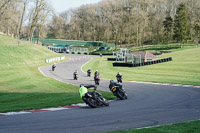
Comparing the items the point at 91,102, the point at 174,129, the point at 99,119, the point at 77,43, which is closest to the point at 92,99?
the point at 91,102

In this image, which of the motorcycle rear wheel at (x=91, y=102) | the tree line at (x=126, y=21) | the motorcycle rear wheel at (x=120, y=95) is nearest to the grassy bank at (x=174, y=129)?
the motorcycle rear wheel at (x=91, y=102)

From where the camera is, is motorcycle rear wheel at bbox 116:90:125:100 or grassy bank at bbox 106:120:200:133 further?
motorcycle rear wheel at bbox 116:90:125:100

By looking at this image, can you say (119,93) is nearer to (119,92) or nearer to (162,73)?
(119,92)

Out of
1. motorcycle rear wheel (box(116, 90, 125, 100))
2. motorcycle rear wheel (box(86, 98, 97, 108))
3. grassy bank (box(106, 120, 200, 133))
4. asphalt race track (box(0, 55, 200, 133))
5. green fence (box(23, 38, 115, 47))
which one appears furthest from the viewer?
green fence (box(23, 38, 115, 47))

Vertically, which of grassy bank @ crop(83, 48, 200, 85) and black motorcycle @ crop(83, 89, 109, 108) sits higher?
black motorcycle @ crop(83, 89, 109, 108)

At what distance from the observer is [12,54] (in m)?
63.2

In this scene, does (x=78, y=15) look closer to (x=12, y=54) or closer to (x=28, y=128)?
(x=12, y=54)

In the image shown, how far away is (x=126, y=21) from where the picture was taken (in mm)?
124750

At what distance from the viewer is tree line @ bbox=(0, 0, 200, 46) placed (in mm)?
98188

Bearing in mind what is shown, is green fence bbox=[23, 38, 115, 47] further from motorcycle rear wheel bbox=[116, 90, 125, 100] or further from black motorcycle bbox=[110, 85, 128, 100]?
motorcycle rear wheel bbox=[116, 90, 125, 100]

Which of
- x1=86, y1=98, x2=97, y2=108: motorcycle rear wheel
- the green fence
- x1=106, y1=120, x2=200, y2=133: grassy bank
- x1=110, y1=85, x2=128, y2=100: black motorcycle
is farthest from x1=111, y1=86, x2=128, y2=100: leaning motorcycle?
the green fence

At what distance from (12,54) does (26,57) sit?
3244 mm

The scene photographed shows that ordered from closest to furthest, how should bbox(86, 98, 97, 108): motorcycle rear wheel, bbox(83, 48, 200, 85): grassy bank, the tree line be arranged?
bbox(86, 98, 97, 108): motorcycle rear wheel < bbox(83, 48, 200, 85): grassy bank < the tree line

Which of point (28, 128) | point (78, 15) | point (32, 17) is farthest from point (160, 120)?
point (78, 15)
